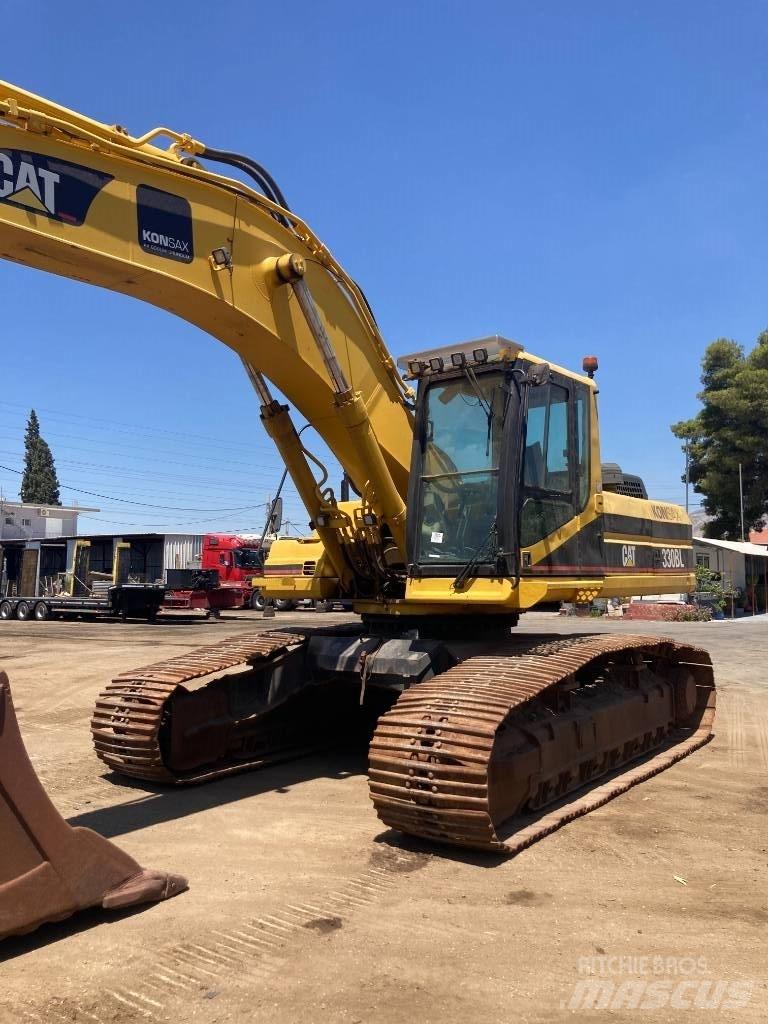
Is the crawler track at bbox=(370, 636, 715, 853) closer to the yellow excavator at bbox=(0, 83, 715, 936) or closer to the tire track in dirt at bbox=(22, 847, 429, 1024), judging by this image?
the yellow excavator at bbox=(0, 83, 715, 936)

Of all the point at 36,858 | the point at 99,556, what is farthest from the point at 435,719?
the point at 99,556

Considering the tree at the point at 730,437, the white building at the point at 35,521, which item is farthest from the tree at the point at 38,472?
the tree at the point at 730,437

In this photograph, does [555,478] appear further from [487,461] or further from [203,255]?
[203,255]

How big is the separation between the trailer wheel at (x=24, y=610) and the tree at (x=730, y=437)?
91.5 feet

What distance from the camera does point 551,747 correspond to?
19.5 feet

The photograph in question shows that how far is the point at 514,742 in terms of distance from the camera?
221 inches

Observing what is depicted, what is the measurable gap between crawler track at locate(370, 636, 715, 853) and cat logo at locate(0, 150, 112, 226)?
3482 mm

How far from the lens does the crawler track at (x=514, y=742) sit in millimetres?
4902

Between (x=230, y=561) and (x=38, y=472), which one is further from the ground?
(x=38, y=472)

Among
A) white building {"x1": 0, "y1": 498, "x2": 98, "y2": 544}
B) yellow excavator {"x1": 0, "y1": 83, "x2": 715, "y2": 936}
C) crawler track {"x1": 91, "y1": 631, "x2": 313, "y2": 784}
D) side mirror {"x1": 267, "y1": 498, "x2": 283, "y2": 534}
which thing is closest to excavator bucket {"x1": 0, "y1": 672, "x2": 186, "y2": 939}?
yellow excavator {"x1": 0, "y1": 83, "x2": 715, "y2": 936}

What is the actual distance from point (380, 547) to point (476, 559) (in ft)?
3.75

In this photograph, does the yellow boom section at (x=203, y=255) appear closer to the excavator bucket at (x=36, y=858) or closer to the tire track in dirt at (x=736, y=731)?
the excavator bucket at (x=36, y=858)

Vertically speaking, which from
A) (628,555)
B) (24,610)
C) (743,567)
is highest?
(743,567)

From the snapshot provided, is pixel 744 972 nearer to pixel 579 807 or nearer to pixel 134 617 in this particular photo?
pixel 579 807
